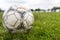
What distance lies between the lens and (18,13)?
7996 mm

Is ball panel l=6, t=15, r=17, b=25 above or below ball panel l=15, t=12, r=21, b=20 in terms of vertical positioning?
below

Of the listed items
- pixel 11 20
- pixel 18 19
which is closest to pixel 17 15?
pixel 18 19

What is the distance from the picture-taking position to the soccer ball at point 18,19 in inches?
310

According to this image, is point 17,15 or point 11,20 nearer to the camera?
point 11,20

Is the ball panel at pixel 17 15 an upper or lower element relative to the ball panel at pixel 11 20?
upper

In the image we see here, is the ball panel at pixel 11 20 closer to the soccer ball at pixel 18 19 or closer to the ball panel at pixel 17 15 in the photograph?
the soccer ball at pixel 18 19

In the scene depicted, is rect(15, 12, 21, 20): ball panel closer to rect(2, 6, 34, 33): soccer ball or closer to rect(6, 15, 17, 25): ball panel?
rect(2, 6, 34, 33): soccer ball

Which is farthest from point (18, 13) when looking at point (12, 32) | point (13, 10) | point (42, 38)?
point (42, 38)

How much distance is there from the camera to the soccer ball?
7.87 meters

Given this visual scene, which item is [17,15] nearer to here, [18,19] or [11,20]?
[18,19]

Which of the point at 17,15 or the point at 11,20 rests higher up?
the point at 17,15

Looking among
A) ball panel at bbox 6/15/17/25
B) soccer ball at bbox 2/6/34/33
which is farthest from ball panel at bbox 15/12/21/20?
ball panel at bbox 6/15/17/25

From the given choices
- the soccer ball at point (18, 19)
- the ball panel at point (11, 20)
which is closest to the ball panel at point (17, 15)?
the soccer ball at point (18, 19)

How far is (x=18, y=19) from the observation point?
25.8 ft
